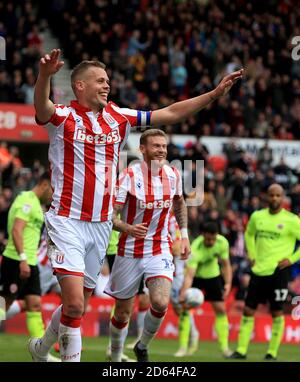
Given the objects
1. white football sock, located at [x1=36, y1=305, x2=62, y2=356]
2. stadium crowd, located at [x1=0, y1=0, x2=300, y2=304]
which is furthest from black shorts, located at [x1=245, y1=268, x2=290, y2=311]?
stadium crowd, located at [x1=0, y1=0, x2=300, y2=304]

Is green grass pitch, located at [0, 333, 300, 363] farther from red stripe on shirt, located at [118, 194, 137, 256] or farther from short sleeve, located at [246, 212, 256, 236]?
short sleeve, located at [246, 212, 256, 236]

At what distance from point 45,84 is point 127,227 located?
232 centimetres

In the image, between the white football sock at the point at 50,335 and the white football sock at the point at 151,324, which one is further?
the white football sock at the point at 151,324

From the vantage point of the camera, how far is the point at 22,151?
2309 cm

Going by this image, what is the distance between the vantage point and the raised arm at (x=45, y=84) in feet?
23.6

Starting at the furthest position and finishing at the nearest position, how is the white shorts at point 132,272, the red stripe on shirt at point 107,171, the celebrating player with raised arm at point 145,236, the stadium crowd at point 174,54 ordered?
the stadium crowd at point 174,54
the celebrating player with raised arm at point 145,236
the white shorts at point 132,272
the red stripe on shirt at point 107,171

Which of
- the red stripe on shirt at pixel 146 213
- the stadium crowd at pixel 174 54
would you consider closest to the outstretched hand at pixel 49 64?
the red stripe on shirt at pixel 146 213

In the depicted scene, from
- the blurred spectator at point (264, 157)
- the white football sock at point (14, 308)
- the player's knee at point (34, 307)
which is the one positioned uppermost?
the blurred spectator at point (264, 157)

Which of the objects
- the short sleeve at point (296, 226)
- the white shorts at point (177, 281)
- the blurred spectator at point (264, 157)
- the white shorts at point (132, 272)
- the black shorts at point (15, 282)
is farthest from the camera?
the blurred spectator at point (264, 157)

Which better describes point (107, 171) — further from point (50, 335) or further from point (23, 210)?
point (23, 210)

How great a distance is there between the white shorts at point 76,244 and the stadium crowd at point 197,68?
9.27m

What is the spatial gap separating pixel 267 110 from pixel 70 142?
18189mm

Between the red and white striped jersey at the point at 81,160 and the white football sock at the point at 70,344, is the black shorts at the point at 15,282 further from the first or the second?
the white football sock at the point at 70,344

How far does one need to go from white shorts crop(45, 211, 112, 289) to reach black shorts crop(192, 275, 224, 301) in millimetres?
5367
